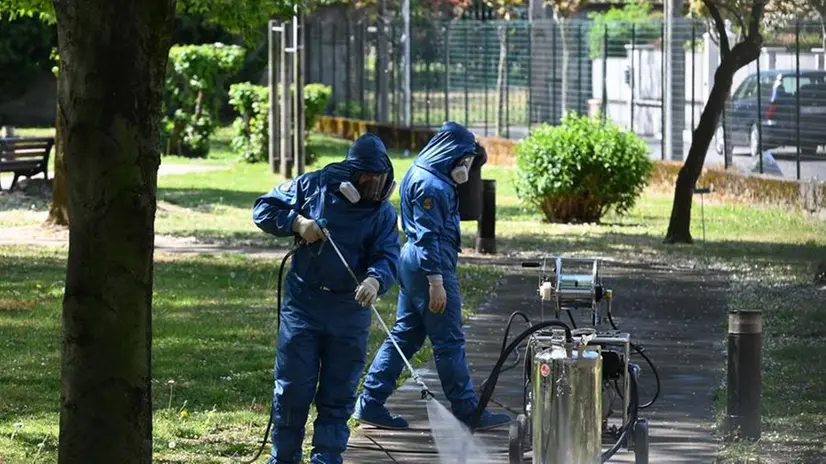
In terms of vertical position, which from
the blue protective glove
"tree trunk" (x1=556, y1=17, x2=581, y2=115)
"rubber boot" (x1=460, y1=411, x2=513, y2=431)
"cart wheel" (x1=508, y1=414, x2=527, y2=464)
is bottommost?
"rubber boot" (x1=460, y1=411, x2=513, y2=431)

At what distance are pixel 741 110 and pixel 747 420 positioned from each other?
55.2ft

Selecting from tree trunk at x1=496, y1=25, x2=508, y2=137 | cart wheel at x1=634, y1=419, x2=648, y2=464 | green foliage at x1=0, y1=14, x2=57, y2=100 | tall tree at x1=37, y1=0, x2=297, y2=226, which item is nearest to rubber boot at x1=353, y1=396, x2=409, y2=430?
cart wheel at x1=634, y1=419, x2=648, y2=464

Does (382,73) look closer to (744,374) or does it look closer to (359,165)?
(744,374)

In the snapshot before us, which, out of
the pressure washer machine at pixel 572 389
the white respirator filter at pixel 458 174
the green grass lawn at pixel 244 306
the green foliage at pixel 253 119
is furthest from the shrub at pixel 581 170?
the pressure washer machine at pixel 572 389

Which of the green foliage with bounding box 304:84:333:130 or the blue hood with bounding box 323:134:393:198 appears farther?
the green foliage with bounding box 304:84:333:130

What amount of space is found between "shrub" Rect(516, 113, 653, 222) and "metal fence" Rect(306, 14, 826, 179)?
2.10m

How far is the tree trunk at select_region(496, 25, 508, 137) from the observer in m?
33.5

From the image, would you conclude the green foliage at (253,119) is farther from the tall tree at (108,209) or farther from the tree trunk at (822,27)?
the tall tree at (108,209)

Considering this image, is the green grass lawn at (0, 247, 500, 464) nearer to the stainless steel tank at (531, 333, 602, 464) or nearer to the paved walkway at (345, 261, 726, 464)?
the paved walkway at (345, 261, 726, 464)

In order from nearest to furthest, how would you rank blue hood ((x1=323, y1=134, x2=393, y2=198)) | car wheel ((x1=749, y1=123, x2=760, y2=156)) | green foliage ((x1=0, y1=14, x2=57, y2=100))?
1. blue hood ((x1=323, y1=134, x2=393, y2=198))
2. car wheel ((x1=749, y1=123, x2=760, y2=156))
3. green foliage ((x1=0, y1=14, x2=57, y2=100))

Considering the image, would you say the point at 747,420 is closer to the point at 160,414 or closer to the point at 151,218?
the point at 160,414

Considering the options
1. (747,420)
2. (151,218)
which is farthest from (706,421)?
(151,218)

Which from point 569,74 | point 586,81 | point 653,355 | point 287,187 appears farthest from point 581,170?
point 287,187

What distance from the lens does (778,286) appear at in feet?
48.7
